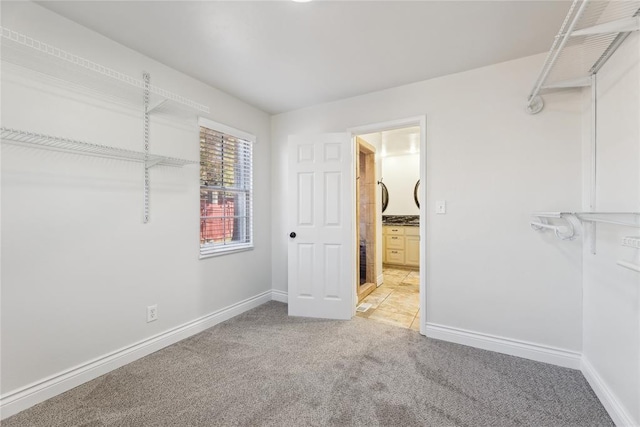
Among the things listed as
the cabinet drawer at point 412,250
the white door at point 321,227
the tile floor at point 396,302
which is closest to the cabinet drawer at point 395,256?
the cabinet drawer at point 412,250

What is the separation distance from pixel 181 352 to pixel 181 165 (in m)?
1.62

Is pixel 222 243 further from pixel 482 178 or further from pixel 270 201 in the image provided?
pixel 482 178

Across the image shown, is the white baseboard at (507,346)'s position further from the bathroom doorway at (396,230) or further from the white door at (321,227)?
the white door at (321,227)

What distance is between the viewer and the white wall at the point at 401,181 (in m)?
5.96

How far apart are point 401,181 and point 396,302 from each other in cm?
335

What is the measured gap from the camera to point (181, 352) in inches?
87.4

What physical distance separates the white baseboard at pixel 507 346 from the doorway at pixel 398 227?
0.19 m

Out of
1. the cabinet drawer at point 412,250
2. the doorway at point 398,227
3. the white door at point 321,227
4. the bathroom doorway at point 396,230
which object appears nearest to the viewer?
the doorway at point 398,227

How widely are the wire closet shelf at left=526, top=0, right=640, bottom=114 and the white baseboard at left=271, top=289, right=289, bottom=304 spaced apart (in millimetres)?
3165

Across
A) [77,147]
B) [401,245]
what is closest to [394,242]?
[401,245]

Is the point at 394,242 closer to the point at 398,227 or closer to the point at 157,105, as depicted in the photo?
the point at 398,227

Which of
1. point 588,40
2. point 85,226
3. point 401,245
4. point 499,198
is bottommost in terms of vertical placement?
point 401,245

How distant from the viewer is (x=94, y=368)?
1870 mm

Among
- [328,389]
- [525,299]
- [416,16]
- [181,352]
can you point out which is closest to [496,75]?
[416,16]
